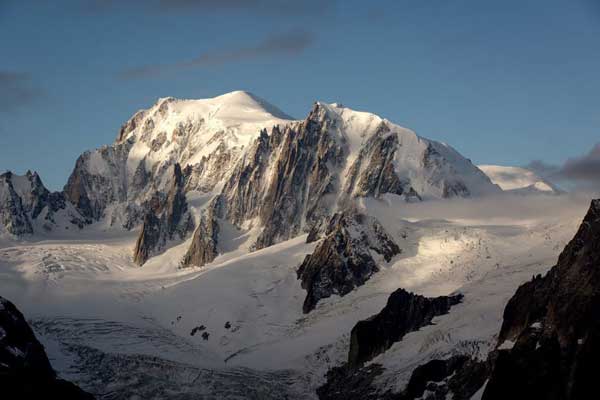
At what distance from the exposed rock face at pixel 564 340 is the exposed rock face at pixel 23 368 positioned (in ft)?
151

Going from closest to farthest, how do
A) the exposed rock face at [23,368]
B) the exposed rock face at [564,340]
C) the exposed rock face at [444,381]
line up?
the exposed rock face at [564,340], the exposed rock face at [23,368], the exposed rock face at [444,381]

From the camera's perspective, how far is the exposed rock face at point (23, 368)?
135000mm

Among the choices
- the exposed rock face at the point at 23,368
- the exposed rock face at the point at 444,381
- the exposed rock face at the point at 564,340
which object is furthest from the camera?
the exposed rock face at the point at 444,381

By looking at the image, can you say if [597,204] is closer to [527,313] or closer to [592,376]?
[527,313]

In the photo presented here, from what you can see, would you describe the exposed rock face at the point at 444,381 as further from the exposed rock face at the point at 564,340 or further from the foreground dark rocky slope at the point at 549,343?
the exposed rock face at the point at 564,340

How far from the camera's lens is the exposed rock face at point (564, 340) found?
134000mm

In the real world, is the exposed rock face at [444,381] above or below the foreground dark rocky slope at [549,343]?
below

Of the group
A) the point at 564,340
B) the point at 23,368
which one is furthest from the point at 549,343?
the point at 23,368

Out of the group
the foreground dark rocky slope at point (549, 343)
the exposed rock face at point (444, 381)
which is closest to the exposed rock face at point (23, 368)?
the foreground dark rocky slope at point (549, 343)

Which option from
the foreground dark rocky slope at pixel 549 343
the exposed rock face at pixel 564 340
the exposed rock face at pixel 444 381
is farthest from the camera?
the exposed rock face at pixel 444 381

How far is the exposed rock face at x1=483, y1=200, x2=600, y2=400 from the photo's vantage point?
134 meters

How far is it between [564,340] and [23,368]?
62.0m

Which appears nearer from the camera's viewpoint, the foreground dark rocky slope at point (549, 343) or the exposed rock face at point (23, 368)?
the exposed rock face at point (23, 368)

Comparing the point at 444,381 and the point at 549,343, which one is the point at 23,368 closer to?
the point at 444,381
